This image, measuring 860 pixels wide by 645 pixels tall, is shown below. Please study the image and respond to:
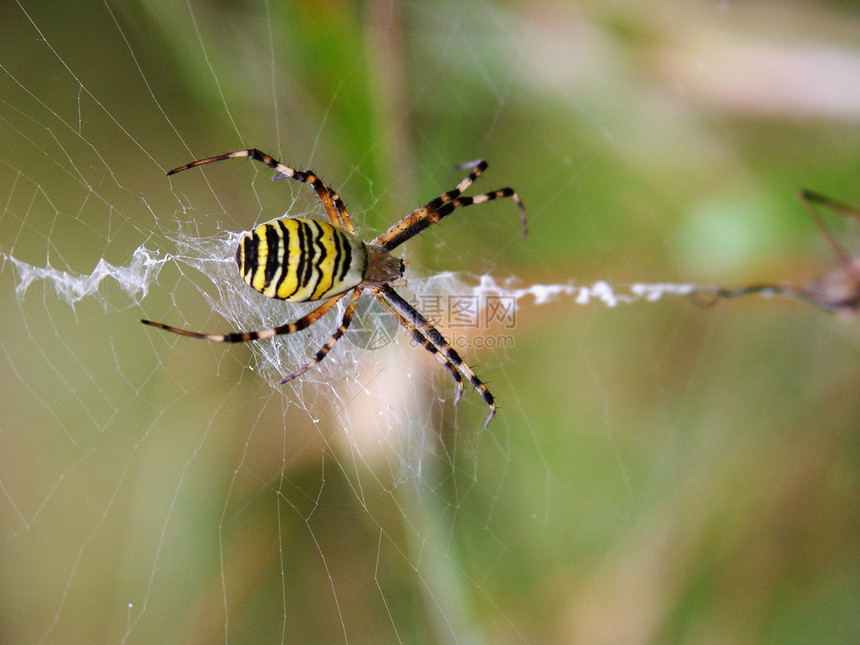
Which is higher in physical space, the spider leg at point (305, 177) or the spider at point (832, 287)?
the spider leg at point (305, 177)

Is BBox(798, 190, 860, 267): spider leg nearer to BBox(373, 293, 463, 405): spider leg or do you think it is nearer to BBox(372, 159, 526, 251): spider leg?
BBox(372, 159, 526, 251): spider leg

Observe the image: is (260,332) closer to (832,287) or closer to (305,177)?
(305,177)

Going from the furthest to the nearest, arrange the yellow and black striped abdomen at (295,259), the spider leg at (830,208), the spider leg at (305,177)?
the spider leg at (830,208) < the spider leg at (305,177) < the yellow and black striped abdomen at (295,259)

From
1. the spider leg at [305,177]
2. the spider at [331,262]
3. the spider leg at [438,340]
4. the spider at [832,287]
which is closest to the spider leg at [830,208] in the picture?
the spider at [832,287]

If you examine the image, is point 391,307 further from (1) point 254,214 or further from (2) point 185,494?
(2) point 185,494

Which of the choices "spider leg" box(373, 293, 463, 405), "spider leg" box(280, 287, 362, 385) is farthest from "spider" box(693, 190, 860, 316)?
"spider leg" box(280, 287, 362, 385)

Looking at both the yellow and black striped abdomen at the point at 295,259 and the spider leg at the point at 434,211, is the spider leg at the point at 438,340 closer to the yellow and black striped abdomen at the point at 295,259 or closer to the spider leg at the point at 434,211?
the spider leg at the point at 434,211
